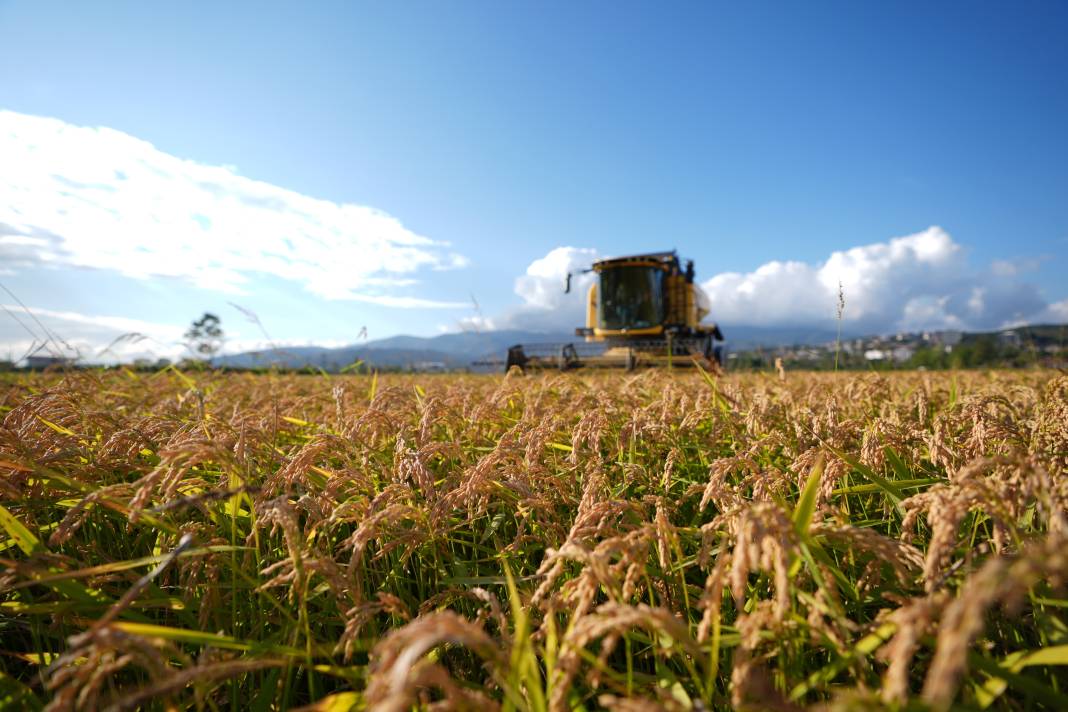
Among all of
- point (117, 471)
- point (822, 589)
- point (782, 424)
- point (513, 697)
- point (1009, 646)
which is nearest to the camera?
point (513, 697)

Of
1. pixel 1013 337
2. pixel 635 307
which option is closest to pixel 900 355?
pixel 1013 337

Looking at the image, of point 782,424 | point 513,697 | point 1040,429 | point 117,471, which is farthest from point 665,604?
point 117,471

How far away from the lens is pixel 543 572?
3.66 feet

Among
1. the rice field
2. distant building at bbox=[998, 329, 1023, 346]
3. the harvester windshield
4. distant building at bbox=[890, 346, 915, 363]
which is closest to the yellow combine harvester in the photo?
the harvester windshield

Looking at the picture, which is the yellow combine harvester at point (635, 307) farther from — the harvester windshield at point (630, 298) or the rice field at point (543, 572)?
the rice field at point (543, 572)

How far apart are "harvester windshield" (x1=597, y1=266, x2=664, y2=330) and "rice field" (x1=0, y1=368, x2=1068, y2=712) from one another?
1551 cm

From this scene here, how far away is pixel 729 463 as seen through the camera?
130cm

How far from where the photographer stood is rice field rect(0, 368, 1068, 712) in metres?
0.77

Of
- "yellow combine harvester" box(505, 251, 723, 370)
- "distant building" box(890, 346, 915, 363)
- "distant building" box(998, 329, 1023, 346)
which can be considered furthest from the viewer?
"yellow combine harvester" box(505, 251, 723, 370)

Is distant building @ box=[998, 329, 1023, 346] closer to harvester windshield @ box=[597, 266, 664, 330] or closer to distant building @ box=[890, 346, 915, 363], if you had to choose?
distant building @ box=[890, 346, 915, 363]

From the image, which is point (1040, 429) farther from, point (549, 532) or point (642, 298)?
point (642, 298)

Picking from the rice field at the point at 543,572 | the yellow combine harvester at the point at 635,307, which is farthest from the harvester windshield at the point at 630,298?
the rice field at the point at 543,572

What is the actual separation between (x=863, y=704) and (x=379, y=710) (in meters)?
0.57

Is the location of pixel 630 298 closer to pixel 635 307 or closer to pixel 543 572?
pixel 635 307
